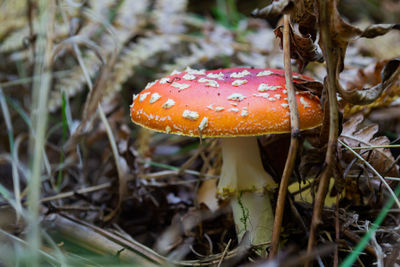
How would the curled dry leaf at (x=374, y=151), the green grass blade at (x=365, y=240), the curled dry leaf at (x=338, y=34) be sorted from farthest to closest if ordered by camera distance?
the curled dry leaf at (x=374, y=151) → the curled dry leaf at (x=338, y=34) → the green grass blade at (x=365, y=240)

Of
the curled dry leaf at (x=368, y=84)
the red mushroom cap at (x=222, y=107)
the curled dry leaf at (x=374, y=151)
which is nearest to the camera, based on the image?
the red mushroom cap at (x=222, y=107)

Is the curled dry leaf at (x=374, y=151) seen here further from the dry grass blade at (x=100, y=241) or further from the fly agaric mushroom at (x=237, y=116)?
the dry grass blade at (x=100, y=241)

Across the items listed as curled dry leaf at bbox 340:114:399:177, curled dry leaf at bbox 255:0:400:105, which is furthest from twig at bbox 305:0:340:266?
curled dry leaf at bbox 340:114:399:177

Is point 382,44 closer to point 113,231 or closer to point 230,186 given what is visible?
point 230,186

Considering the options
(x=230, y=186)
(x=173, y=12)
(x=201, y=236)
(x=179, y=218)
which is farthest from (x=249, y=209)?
(x=173, y=12)

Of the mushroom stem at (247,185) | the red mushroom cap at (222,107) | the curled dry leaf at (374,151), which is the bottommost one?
the mushroom stem at (247,185)

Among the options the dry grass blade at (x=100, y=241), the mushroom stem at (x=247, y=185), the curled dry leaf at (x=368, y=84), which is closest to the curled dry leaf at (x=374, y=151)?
the curled dry leaf at (x=368, y=84)

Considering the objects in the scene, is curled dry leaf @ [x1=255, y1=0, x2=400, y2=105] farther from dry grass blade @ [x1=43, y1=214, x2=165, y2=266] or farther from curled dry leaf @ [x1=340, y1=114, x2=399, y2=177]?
dry grass blade @ [x1=43, y1=214, x2=165, y2=266]
